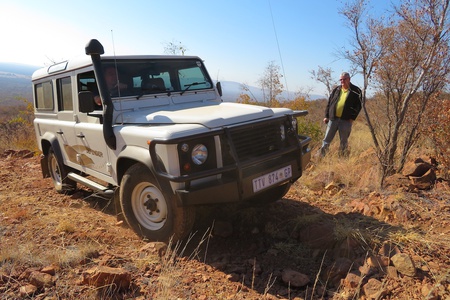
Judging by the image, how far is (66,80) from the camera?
15.1ft

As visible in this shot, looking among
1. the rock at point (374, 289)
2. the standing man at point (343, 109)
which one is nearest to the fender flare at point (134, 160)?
the rock at point (374, 289)

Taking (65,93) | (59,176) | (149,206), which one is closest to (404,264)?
(149,206)

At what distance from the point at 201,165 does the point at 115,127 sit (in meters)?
1.23

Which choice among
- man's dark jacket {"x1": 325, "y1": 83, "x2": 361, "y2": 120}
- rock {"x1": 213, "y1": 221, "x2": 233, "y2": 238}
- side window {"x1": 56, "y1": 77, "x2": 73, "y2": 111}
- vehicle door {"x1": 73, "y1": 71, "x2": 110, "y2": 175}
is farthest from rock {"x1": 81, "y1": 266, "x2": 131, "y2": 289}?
man's dark jacket {"x1": 325, "y1": 83, "x2": 361, "y2": 120}

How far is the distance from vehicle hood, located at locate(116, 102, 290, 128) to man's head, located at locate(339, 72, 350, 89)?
2935mm

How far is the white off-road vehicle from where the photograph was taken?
2857mm

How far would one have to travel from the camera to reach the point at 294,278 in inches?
106

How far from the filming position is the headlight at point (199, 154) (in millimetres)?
2883

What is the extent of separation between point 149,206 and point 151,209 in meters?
0.04

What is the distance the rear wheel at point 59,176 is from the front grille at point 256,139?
3.32 metres

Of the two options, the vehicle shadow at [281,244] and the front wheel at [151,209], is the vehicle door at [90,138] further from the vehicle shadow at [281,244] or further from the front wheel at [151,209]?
the vehicle shadow at [281,244]

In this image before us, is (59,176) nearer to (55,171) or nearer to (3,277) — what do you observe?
(55,171)

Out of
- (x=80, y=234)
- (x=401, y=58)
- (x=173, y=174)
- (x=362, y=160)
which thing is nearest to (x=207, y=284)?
(x=173, y=174)

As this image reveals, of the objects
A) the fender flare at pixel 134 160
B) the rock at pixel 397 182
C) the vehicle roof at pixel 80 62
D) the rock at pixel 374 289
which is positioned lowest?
the rock at pixel 374 289
